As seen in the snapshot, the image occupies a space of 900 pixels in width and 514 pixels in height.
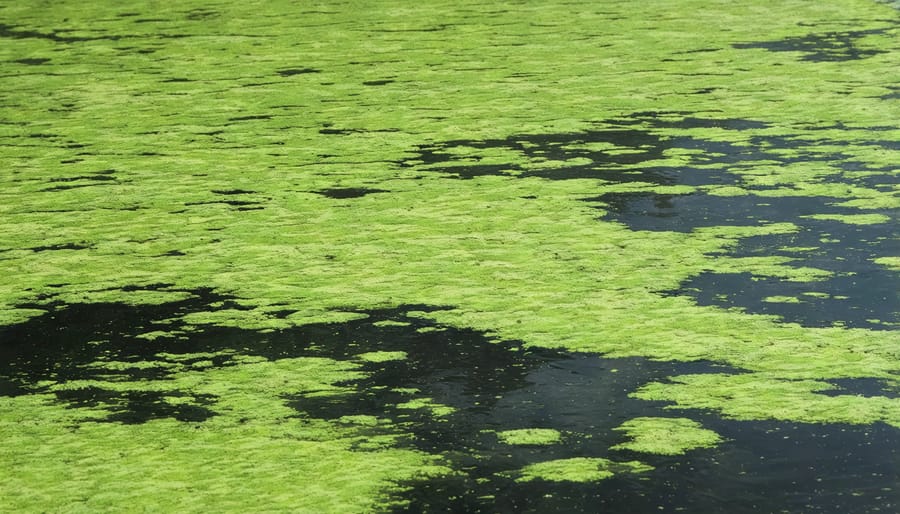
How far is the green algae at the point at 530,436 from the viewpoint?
2092 mm

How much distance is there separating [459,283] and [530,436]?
754 millimetres

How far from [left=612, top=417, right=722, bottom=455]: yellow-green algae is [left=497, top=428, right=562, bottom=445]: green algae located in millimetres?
97

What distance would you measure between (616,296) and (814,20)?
354cm

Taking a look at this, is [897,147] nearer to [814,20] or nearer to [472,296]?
[472,296]

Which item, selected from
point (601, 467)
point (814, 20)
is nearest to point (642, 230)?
point (601, 467)

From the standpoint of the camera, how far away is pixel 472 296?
2.74 meters

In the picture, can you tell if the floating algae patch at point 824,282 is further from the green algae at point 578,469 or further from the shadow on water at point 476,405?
the green algae at point 578,469

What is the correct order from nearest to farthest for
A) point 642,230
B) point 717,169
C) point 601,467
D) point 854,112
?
point 601,467 → point 642,230 → point 717,169 → point 854,112

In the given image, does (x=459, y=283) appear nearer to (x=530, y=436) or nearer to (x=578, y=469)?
(x=530, y=436)

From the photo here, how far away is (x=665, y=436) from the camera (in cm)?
209

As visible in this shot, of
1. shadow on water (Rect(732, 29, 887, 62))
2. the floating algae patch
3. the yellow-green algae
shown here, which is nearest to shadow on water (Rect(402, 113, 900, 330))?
the floating algae patch

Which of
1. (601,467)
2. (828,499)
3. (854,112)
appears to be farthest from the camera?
(854,112)

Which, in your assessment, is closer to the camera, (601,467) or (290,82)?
(601,467)

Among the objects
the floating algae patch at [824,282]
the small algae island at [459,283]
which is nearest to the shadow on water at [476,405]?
the small algae island at [459,283]
